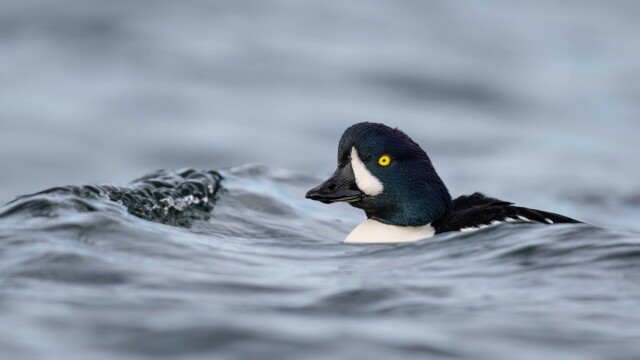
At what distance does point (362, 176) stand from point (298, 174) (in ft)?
9.96

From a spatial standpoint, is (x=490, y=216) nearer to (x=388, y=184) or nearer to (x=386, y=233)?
(x=386, y=233)

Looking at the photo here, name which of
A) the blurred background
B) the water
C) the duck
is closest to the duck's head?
the duck

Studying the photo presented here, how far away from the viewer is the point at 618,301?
4930mm

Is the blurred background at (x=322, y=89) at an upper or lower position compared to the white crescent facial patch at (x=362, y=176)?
upper

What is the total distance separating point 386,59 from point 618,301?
11585 millimetres

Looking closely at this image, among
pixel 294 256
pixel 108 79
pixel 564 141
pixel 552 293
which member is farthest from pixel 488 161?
pixel 552 293

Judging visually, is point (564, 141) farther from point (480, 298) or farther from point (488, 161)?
point (480, 298)

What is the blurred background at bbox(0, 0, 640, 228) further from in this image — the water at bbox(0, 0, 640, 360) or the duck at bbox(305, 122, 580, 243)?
the duck at bbox(305, 122, 580, 243)

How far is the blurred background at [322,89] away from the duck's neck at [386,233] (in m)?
3.43

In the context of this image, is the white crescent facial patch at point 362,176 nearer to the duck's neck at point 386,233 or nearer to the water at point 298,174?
the duck's neck at point 386,233

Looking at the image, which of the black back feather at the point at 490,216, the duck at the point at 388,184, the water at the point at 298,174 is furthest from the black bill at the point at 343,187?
the black back feather at the point at 490,216

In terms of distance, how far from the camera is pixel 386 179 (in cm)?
739

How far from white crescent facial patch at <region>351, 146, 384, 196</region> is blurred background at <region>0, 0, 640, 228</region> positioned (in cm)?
329

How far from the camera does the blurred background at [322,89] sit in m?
12.4
